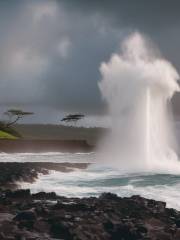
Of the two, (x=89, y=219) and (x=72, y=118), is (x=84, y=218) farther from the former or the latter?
(x=72, y=118)

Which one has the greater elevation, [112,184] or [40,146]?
[40,146]

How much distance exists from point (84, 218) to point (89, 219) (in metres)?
0.36

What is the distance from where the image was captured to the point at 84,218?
60.1ft

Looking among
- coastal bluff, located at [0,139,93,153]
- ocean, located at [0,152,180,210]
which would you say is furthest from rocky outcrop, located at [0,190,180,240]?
coastal bluff, located at [0,139,93,153]

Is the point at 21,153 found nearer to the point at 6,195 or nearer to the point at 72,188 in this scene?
the point at 72,188

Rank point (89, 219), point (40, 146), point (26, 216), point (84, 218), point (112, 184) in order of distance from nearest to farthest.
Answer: point (26, 216) < point (89, 219) < point (84, 218) < point (112, 184) < point (40, 146)

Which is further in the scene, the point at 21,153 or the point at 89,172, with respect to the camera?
the point at 21,153

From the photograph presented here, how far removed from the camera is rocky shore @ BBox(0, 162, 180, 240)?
53.7 ft

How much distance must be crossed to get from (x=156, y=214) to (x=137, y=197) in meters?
2.96

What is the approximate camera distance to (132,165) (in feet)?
152

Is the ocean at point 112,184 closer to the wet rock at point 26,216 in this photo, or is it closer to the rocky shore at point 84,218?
the rocky shore at point 84,218

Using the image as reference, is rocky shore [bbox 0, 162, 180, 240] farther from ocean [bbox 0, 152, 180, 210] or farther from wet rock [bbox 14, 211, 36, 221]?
ocean [bbox 0, 152, 180, 210]

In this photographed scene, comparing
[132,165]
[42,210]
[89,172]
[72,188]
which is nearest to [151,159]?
[132,165]

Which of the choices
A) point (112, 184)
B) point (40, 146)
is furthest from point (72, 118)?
point (112, 184)
